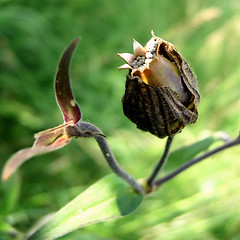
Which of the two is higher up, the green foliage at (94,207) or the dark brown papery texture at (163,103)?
the dark brown papery texture at (163,103)

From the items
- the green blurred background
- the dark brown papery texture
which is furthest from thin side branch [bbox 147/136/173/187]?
the green blurred background

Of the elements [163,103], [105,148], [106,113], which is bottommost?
[106,113]

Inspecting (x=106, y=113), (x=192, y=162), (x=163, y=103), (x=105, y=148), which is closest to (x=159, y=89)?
(x=163, y=103)

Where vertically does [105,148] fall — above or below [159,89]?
below

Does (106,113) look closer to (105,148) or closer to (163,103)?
(105,148)

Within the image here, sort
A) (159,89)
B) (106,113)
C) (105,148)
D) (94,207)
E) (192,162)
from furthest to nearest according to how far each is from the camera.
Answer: (106,113), (192,162), (94,207), (105,148), (159,89)

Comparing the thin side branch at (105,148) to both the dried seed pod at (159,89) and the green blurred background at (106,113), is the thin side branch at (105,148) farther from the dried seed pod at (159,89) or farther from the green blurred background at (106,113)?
the green blurred background at (106,113)

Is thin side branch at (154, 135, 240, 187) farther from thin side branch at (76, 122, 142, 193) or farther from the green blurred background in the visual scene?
the green blurred background

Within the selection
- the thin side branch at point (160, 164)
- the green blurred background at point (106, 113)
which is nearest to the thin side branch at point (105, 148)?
the thin side branch at point (160, 164)
